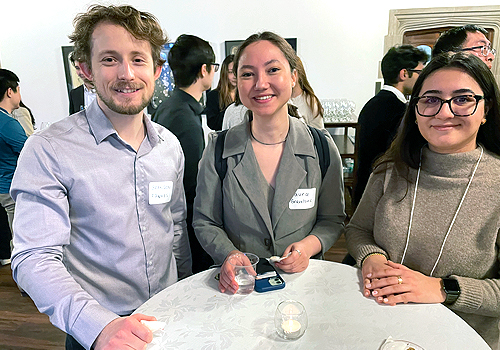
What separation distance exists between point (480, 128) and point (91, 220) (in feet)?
5.03

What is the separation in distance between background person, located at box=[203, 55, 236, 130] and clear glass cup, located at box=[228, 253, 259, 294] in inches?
84.3

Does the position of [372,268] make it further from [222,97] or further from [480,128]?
[222,97]

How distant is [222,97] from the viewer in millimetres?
3400

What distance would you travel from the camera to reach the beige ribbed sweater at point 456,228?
1.22 m

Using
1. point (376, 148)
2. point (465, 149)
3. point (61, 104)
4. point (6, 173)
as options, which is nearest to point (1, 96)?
point (6, 173)

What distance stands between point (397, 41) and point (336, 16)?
0.96 meters

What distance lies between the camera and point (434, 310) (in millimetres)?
1130

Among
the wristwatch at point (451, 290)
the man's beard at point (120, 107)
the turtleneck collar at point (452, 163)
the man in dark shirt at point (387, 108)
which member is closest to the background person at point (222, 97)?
the man in dark shirt at point (387, 108)

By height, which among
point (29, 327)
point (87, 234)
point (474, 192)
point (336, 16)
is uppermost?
point (336, 16)

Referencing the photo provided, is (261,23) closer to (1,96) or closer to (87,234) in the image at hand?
(1,96)

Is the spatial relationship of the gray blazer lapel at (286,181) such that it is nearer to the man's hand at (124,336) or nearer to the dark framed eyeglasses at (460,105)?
the dark framed eyeglasses at (460,105)

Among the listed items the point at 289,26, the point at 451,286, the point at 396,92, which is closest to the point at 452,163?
the point at 451,286

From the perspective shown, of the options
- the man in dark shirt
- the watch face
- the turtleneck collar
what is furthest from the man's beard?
the man in dark shirt

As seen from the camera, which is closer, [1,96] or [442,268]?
[442,268]
